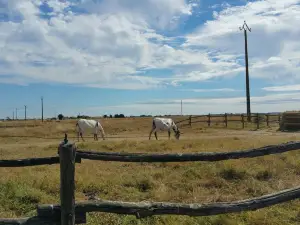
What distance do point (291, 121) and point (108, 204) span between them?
3459cm

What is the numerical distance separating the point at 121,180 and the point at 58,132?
3663 centimetres

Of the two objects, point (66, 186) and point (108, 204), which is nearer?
point (66, 186)

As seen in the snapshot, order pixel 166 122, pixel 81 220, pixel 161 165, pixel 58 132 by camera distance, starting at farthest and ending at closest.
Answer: pixel 58 132, pixel 166 122, pixel 161 165, pixel 81 220

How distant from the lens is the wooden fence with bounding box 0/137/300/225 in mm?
4371

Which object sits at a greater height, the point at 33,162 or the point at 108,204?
the point at 33,162

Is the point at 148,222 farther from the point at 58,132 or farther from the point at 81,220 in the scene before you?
the point at 58,132

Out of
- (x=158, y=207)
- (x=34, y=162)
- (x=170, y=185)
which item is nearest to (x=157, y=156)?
(x=158, y=207)

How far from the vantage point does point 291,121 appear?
36.6 meters

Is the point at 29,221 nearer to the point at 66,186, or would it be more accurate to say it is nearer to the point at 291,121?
the point at 66,186

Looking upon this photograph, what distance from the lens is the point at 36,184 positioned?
9359 mm

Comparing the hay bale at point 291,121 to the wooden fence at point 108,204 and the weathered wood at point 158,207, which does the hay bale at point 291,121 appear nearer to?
the wooden fence at point 108,204

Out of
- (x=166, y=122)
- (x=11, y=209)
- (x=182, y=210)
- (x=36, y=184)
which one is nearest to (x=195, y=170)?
(x=36, y=184)

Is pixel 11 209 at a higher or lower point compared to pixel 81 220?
lower

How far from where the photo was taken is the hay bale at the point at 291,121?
36197 mm
